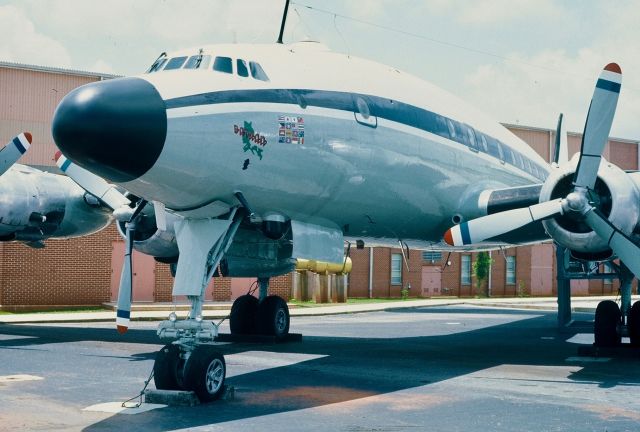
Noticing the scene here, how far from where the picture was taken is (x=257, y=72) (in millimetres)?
12961

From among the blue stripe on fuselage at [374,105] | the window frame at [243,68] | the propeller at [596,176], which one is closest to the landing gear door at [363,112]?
the blue stripe on fuselage at [374,105]

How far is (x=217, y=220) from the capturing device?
12.8 m

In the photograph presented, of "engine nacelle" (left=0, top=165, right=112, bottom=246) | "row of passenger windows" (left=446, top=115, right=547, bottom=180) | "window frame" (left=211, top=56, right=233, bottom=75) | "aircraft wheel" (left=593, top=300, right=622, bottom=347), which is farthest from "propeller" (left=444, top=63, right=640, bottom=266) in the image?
"engine nacelle" (left=0, top=165, right=112, bottom=246)

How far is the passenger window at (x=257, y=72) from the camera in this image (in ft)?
42.3

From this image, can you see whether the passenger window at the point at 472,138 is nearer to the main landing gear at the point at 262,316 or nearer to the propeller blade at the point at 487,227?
the propeller blade at the point at 487,227

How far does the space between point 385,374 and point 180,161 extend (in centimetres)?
568

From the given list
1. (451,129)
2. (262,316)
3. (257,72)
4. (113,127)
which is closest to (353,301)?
(262,316)

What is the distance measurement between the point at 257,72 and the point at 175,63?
4.21ft

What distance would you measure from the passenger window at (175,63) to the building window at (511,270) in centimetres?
4762

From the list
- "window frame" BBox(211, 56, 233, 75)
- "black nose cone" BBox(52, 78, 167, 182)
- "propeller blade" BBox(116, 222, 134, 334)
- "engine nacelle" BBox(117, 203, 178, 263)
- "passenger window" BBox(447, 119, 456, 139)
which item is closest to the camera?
"black nose cone" BBox(52, 78, 167, 182)

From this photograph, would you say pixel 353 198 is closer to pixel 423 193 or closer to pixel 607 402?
pixel 423 193

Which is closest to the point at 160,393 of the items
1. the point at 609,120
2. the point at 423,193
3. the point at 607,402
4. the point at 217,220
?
the point at 217,220

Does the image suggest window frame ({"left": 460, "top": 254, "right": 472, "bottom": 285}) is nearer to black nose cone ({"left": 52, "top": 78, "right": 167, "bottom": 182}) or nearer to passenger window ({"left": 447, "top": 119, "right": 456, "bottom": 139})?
passenger window ({"left": 447, "top": 119, "right": 456, "bottom": 139})

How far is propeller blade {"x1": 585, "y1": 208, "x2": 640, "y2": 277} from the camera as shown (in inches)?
547
